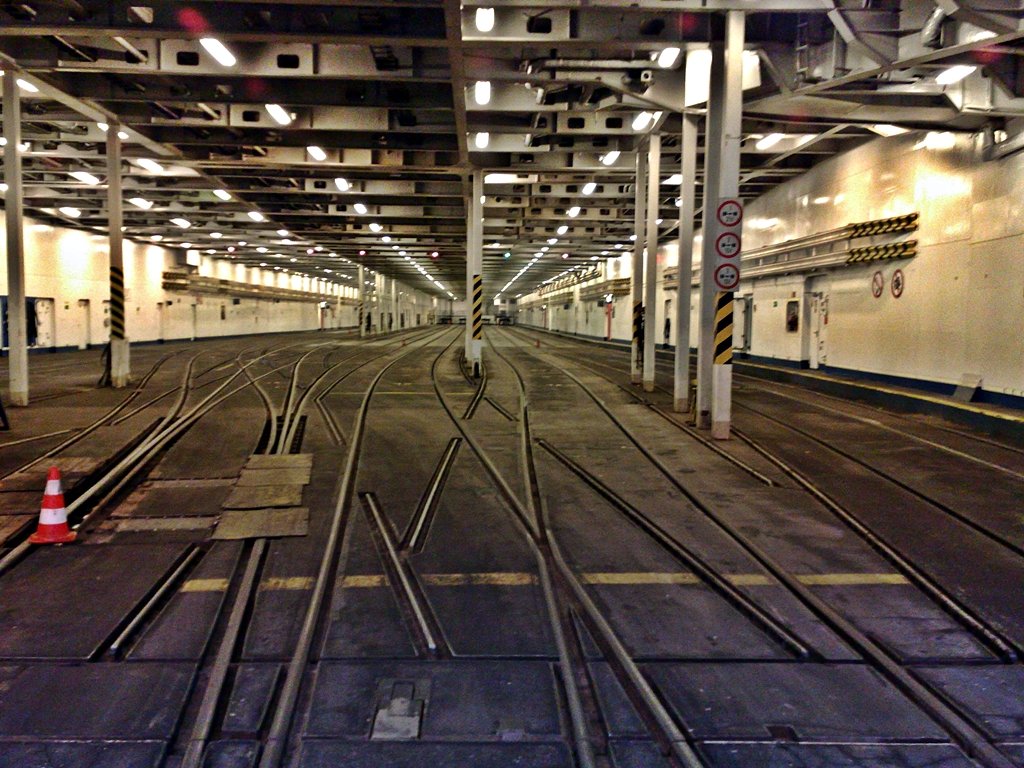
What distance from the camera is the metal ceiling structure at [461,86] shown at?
10852 mm

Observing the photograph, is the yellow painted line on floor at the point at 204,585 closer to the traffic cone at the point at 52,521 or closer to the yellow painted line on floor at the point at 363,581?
the yellow painted line on floor at the point at 363,581

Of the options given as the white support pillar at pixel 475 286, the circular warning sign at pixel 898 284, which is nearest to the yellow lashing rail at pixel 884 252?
the circular warning sign at pixel 898 284

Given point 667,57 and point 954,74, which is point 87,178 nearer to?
point 667,57

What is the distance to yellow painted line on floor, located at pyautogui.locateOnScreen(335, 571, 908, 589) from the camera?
5730mm

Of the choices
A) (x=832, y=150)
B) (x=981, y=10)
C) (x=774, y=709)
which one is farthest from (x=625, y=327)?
(x=774, y=709)

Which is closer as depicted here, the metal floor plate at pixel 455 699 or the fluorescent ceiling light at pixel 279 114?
the metal floor plate at pixel 455 699

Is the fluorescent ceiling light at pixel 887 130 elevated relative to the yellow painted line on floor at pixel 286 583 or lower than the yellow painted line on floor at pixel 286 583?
elevated

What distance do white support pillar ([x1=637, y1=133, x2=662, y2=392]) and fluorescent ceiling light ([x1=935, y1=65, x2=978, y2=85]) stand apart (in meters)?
5.95

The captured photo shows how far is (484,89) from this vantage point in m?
14.3

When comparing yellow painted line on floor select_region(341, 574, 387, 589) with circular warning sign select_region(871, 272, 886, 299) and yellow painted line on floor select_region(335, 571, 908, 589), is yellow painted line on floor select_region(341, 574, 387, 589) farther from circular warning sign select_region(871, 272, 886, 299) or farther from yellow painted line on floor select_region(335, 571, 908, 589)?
circular warning sign select_region(871, 272, 886, 299)

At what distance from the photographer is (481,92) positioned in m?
14.4

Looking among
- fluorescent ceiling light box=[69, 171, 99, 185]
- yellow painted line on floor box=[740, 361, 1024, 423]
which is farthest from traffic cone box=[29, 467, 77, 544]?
fluorescent ceiling light box=[69, 171, 99, 185]

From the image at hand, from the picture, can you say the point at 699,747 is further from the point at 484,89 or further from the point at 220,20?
the point at 484,89

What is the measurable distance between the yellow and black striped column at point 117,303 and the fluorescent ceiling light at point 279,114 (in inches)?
213
